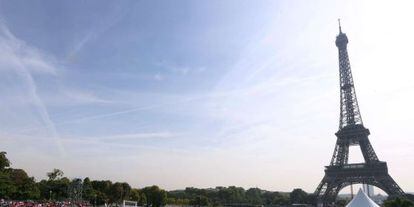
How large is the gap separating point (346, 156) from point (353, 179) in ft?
16.5

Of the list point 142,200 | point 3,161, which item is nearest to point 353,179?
point 142,200

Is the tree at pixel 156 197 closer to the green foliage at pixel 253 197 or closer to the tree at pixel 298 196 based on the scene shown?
the tree at pixel 298 196

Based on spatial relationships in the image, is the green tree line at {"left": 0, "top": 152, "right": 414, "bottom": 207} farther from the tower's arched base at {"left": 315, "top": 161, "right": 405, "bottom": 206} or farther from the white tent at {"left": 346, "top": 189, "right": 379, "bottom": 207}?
the white tent at {"left": 346, "top": 189, "right": 379, "bottom": 207}

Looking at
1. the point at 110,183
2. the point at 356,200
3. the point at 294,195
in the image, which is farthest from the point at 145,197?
the point at 356,200

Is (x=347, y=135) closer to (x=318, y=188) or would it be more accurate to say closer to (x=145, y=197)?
(x=318, y=188)

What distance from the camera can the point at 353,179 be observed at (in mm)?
76250

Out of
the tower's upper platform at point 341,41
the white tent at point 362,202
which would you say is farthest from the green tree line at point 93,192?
the tower's upper platform at point 341,41

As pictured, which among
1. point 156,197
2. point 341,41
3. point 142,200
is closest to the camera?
point 341,41

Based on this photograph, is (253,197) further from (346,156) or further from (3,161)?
(3,161)

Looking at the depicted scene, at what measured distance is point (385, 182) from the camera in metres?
70.9

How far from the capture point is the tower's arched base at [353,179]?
70.5m

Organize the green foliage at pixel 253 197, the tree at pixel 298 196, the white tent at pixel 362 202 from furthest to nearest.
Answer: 1. the green foliage at pixel 253 197
2. the tree at pixel 298 196
3. the white tent at pixel 362 202

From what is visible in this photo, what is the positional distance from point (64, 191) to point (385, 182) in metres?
58.5

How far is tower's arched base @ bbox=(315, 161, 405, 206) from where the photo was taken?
70500mm
